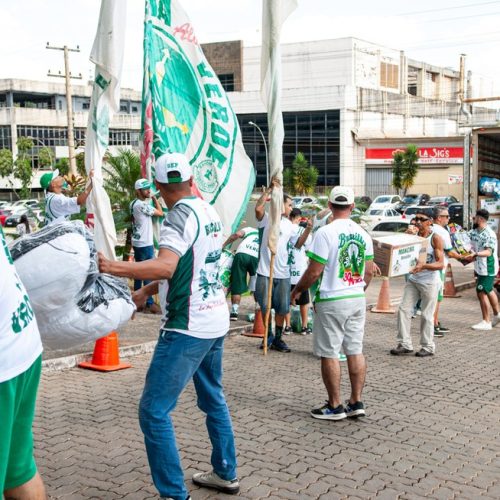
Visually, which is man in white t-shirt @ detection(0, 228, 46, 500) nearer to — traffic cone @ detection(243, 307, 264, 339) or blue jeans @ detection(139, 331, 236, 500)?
blue jeans @ detection(139, 331, 236, 500)

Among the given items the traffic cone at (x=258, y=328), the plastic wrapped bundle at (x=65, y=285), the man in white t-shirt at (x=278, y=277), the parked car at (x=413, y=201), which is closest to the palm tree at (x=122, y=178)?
the traffic cone at (x=258, y=328)

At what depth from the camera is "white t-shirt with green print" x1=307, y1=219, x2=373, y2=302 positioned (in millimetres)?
6434

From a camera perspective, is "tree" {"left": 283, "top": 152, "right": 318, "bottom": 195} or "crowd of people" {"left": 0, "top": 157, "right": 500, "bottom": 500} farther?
"tree" {"left": 283, "top": 152, "right": 318, "bottom": 195}

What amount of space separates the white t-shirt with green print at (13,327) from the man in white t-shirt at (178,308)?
1132 mm

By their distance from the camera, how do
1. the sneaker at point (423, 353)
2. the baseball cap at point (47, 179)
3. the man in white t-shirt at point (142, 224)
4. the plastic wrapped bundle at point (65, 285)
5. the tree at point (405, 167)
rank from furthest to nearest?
the tree at point (405, 167) < the man in white t-shirt at point (142, 224) < the baseball cap at point (47, 179) < the sneaker at point (423, 353) < the plastic wrapped bundle at point (65, 285)

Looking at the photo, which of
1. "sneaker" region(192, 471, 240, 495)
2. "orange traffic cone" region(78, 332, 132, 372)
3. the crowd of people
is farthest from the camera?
"orange traffic cone" region(78, 332, 132, 372)

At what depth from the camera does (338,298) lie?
6453 millimetres

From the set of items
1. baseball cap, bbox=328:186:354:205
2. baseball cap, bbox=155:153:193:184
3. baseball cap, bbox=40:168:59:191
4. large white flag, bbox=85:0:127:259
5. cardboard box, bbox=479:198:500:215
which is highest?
large white flag, bbox=85:0:127:259

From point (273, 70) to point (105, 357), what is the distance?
11.7 feet

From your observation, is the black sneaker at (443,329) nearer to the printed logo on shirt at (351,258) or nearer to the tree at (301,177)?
the printed logo on shirt at (351,258)

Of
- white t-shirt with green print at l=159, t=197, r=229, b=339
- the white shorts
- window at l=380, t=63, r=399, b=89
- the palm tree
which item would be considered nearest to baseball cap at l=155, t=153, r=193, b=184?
white t-shirt with green print at l=159, t=197, r=229, b=339

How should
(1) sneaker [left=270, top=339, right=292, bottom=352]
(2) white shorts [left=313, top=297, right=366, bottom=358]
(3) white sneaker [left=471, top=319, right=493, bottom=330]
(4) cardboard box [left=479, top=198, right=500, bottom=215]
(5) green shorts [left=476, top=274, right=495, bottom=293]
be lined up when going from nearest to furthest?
(2) white shorts [left=313, top=297, right=366, bottom=358] → (1) sneaker [left=270, top=339, right=292, bottom=352] → (3) white sneaker [left=471, top=319, right=493, bottom=330] → (5) green shorts [left=476, top=274, right=495, bottom=293] → (4) cardboard box [left=479, top=198, right=500, bottom=215]

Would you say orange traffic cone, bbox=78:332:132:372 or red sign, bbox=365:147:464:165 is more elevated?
red sign, bbox=365:147:464:165

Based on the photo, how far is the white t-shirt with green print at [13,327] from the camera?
279cm
